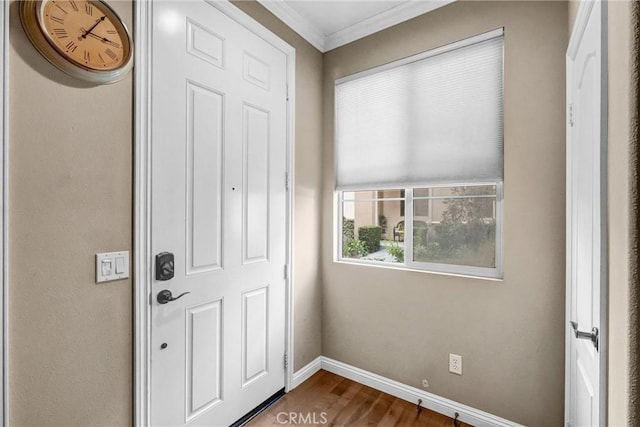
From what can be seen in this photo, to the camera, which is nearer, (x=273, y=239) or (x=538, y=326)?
(x=538, y=326)

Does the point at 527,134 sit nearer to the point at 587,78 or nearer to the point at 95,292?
the point at 587,78

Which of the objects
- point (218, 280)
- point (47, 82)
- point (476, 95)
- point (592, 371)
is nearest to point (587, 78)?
point (476, 95)

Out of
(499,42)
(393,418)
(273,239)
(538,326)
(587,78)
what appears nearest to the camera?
(587,78)

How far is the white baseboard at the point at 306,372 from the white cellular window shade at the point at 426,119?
1.39m

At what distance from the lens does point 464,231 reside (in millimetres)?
1925

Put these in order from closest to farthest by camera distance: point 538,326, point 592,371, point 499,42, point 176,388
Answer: point 592,371 → point 176,388 → point 538,326 → point 499,42

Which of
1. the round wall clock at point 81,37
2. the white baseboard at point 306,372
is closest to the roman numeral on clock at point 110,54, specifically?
the round wall clock at point 81,37

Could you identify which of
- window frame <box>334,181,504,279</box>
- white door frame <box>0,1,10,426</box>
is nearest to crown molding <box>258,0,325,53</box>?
window frame <box>334,181,504,279</box>

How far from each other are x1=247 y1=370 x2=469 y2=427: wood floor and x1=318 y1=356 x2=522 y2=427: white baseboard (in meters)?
0.04

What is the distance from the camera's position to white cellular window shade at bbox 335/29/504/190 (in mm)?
1799

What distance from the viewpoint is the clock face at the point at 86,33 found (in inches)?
42.1

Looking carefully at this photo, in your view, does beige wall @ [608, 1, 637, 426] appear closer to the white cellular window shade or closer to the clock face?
the white cellular window shade

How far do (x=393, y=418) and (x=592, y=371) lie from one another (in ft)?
4.04

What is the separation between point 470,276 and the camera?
186 cm
